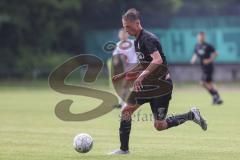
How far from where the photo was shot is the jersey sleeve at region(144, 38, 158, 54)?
11859 mm

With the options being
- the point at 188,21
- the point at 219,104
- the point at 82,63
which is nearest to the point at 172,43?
the point at 188,21

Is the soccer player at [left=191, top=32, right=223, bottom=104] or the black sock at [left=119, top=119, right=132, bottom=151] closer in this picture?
the black sock at [left=119, top=119, right=132, bottom=151]

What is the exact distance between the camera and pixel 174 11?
4959 cm

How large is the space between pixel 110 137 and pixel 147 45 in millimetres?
3938

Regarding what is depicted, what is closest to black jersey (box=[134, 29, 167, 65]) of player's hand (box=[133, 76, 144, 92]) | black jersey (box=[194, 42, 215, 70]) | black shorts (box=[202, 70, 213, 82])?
player's hand (box=[133, 76, 144, 92])

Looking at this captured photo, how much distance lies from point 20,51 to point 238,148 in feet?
114

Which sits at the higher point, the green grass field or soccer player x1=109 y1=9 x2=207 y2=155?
soccer player x1=109 y1=9 x2=207 y2=155

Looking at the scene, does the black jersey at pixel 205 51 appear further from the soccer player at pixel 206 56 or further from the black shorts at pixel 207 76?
the black shorts at pixel 207 76

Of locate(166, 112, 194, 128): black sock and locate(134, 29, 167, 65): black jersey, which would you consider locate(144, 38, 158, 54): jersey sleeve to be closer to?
locate(134, 29, 167, 65): black jersey

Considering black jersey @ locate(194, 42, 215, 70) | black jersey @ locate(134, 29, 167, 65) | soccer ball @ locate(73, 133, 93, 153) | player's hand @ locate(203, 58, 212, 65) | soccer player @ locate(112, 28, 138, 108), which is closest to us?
black jersey @ locate(134, 29, 167, 65)

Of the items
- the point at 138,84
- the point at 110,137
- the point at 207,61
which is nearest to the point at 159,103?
the point at 138,84

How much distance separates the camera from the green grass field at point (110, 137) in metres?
12.2

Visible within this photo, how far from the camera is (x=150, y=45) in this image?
11891 millimetres

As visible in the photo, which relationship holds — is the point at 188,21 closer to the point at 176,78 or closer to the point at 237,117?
the point at 176,78
